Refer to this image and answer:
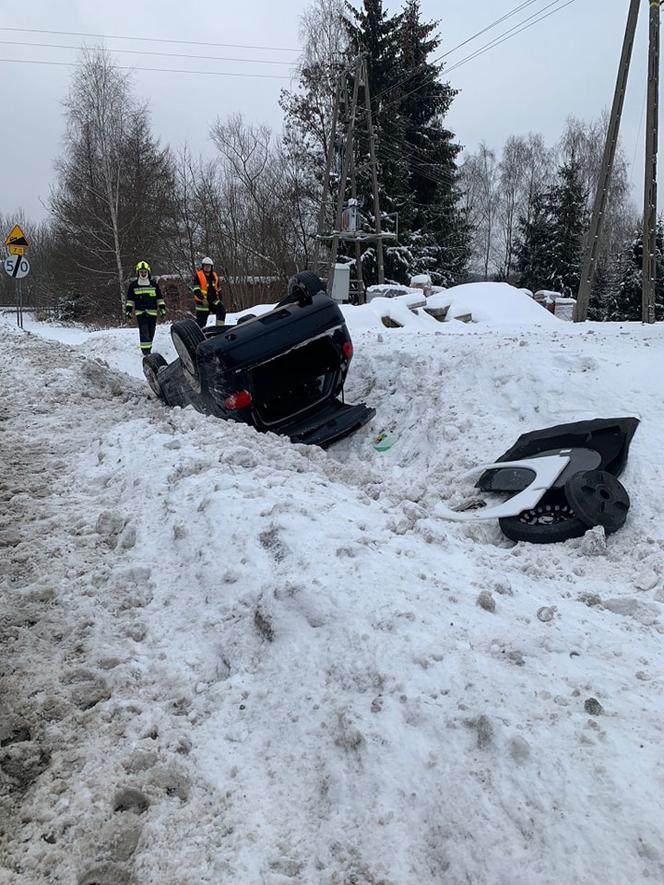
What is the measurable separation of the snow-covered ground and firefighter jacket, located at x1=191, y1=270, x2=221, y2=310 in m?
7.27

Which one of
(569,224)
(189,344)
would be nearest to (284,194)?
(569,224)

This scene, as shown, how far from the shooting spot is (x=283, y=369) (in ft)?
19.0

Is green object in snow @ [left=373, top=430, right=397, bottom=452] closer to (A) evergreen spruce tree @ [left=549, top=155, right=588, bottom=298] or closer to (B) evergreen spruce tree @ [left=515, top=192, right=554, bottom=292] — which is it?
(A) evergreen spruce tree @ [left=549, top=155, right=588, bottom=298]

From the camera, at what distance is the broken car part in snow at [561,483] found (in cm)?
382

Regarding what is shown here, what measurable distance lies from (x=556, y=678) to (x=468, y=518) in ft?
6.18

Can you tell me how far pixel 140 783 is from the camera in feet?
6.63

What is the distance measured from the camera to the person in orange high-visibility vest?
444 inches

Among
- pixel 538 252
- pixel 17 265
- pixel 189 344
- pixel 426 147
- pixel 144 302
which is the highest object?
pixel 426 147

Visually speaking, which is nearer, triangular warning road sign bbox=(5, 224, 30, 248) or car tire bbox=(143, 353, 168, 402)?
car tire bbox=(143, 353, 168, 402)

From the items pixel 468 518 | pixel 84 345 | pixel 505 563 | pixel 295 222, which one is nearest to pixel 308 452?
pixel 468 518

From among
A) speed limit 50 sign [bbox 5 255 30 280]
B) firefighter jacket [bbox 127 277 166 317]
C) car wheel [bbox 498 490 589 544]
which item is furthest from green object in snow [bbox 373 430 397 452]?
speed limit 50 sign [bbox 5 255 30 280]

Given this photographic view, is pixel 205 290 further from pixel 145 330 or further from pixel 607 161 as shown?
pixel 607 161

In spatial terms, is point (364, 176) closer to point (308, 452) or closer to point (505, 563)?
point (308, 452)

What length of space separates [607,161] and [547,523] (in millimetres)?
8979
